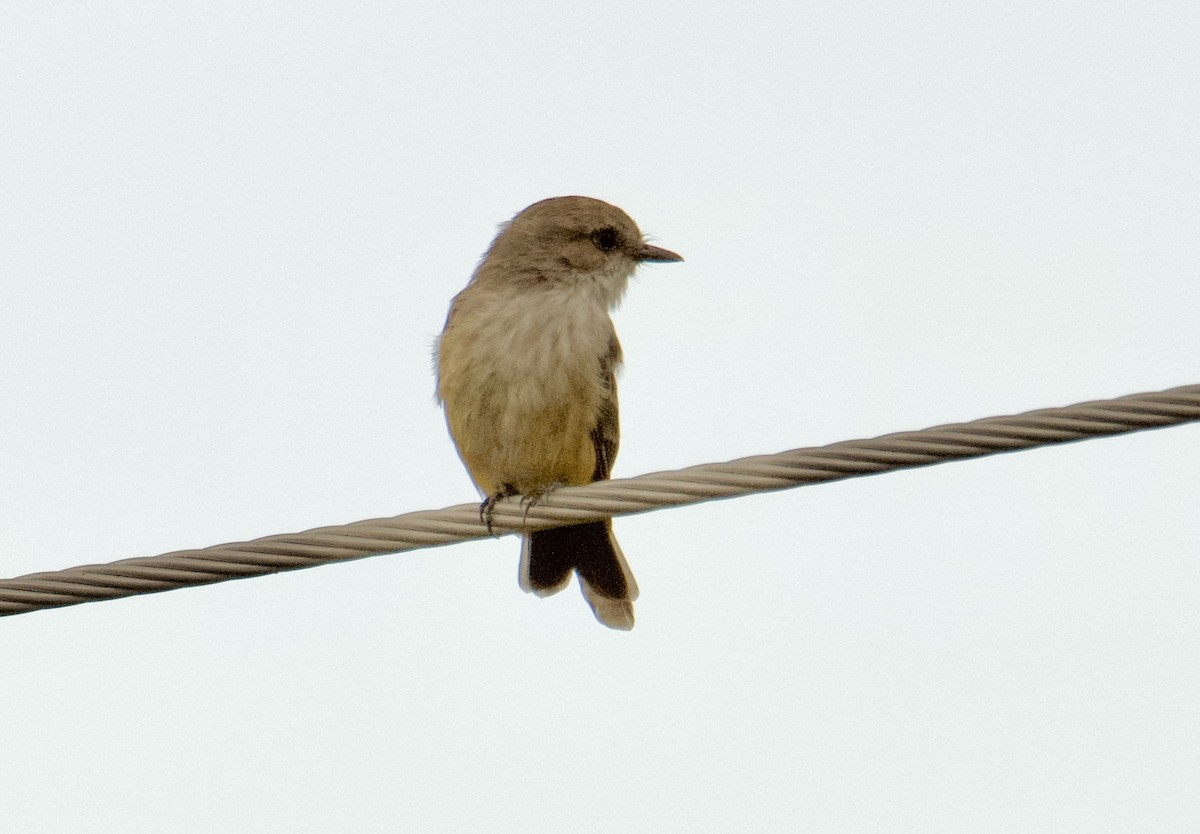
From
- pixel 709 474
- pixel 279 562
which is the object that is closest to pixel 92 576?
pixel 279 562

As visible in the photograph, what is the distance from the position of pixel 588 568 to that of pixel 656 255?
1.67 meters

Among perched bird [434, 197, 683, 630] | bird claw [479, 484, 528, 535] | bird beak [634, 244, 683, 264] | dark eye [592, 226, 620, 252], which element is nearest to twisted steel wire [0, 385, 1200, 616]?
bird claw [479, 484, 528, 535]

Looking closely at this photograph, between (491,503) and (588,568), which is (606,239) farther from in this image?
(491,503)

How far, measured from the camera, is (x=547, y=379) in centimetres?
630

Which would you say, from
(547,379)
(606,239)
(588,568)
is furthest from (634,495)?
(606,239)

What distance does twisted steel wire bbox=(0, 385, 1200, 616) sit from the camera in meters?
3.90

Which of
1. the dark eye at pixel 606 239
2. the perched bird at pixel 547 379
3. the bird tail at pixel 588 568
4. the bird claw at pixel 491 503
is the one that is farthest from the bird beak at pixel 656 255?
the bird claw at pixel 491 503

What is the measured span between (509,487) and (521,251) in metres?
1.44

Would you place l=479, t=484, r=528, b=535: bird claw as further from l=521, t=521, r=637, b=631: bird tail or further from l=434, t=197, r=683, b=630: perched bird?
l=521, t=521, r=637, b=631: bird tail

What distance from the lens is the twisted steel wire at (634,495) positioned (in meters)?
3.90

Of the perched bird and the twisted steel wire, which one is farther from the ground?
the perched bird

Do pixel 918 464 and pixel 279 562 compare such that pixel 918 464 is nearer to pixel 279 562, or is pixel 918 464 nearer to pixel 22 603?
pixel 279 562

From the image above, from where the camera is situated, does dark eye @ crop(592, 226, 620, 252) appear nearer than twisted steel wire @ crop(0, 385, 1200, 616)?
No

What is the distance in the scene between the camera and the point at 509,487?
6.44m
